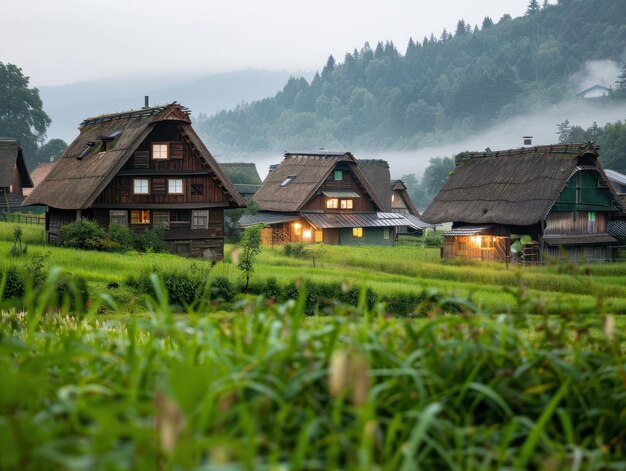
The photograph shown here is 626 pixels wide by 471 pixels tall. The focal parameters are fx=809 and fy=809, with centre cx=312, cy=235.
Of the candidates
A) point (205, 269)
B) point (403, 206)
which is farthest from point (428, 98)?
point (205, 269)

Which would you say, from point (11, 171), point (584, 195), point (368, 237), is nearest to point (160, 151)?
point (11, 171)

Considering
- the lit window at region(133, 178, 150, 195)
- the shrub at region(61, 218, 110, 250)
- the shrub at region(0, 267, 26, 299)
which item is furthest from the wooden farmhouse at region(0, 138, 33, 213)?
the shrub at region(0, 267, 26, 299)

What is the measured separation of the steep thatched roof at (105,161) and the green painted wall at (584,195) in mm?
18325

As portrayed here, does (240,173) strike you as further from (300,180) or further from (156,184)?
(156,184)

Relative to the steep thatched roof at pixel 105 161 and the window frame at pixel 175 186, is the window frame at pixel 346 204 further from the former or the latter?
the window frame at pixel 175 186

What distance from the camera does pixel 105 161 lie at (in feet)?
128

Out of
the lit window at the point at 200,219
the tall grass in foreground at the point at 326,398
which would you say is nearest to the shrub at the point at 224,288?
the lit window at the point at 200,219

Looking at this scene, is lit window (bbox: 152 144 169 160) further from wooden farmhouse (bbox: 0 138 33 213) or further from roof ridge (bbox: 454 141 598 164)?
wooden farmhouse (bbox: 0 138 33 213)

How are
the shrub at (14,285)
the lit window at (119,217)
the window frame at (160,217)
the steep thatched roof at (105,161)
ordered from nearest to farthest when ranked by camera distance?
the shrub at (14,285) → the steep thatched roof at (105,161) → the lit window at (119,217) → the window frame at (160,217)

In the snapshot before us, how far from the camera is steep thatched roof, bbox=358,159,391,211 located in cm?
7262

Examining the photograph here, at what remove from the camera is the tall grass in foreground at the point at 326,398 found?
7.64 ft

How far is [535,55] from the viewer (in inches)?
7623

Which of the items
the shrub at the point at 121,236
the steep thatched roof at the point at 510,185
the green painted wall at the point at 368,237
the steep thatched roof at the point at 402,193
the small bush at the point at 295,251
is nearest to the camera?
the shrub at the point at 121,236

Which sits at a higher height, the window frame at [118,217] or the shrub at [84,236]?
the window frame at [118,217]
